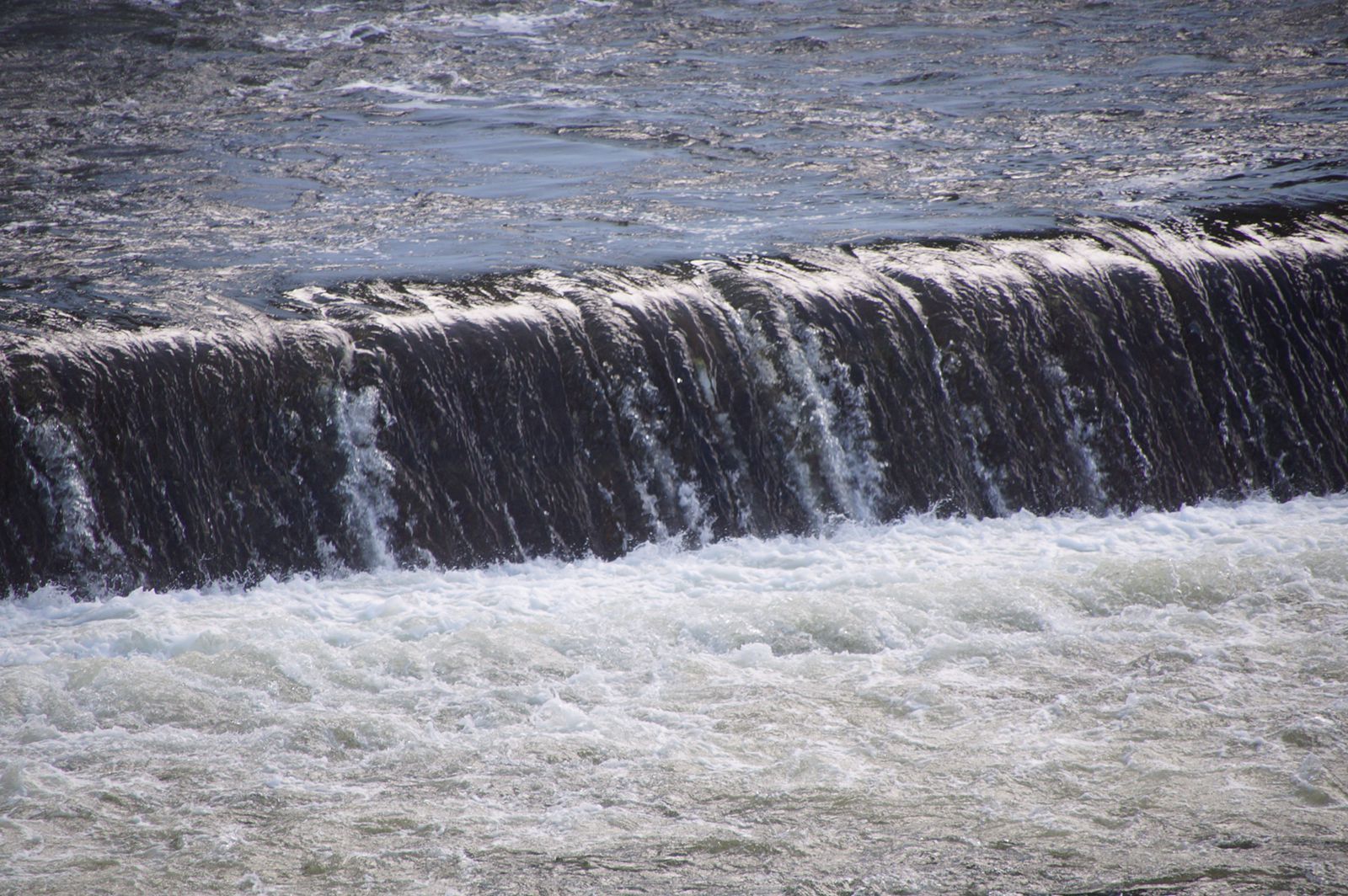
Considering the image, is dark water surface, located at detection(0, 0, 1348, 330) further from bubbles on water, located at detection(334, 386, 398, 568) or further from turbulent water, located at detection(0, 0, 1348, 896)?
bubbles on water, located at detection(334, 386, 398, 568)

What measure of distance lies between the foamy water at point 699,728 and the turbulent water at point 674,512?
0.02 meters

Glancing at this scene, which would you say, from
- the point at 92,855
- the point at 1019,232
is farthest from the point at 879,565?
the point at 92,855

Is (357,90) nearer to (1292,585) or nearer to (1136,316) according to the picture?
(1136,316)

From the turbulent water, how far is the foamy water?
0.07ft

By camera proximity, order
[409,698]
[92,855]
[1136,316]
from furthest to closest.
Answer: [1136,316], [409,698], [92,855]

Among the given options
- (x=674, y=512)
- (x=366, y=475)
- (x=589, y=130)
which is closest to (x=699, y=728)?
(x=674, y=512)

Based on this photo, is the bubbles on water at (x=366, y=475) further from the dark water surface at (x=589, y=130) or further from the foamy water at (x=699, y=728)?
the dark water surface at (x=589, y=130)

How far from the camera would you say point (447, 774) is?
16.2 ft

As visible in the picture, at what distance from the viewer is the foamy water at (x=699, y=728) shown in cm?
444

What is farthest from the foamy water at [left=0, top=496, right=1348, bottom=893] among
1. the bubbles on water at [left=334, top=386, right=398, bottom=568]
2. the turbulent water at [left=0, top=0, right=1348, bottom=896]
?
the bubbles on water at [left=334, top=386, right=398, bottom=568]

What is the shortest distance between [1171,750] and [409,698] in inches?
116

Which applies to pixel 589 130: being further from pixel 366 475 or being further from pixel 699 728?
pixel 699 728

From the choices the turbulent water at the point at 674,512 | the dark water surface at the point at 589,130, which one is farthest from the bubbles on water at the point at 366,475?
the dark water surface at the point at 589,130

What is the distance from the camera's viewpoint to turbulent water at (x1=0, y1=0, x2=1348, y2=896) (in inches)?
184
